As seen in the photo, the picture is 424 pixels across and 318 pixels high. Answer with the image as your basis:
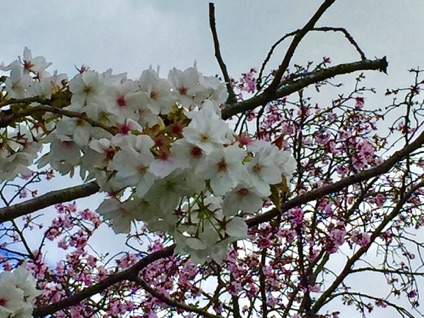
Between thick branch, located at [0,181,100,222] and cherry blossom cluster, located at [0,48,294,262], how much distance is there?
633 millimetres

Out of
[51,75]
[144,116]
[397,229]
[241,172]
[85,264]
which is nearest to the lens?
[241,172]

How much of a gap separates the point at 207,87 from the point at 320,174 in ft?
12.1

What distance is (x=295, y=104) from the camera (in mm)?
4414

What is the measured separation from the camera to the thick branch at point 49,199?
1724mm

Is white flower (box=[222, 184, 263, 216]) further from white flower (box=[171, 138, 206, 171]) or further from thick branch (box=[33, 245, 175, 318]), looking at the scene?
thick branch (box=[33, 245, 175, 318])

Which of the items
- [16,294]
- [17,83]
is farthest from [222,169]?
[16,294]

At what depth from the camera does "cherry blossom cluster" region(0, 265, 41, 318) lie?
1.41 m

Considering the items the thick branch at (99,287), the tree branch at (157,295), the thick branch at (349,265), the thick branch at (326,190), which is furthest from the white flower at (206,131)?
the thick branch at (349,265)

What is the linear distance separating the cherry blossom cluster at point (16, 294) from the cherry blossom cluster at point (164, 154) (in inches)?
21.8

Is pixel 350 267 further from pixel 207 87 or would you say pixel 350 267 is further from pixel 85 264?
pixel 207 87

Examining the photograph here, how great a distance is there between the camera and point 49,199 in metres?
1.75


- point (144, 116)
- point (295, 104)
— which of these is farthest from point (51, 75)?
point (295, 104)

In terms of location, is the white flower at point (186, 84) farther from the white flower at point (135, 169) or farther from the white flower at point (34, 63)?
the white flower at point (34, 63)

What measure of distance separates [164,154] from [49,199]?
1048 mm
